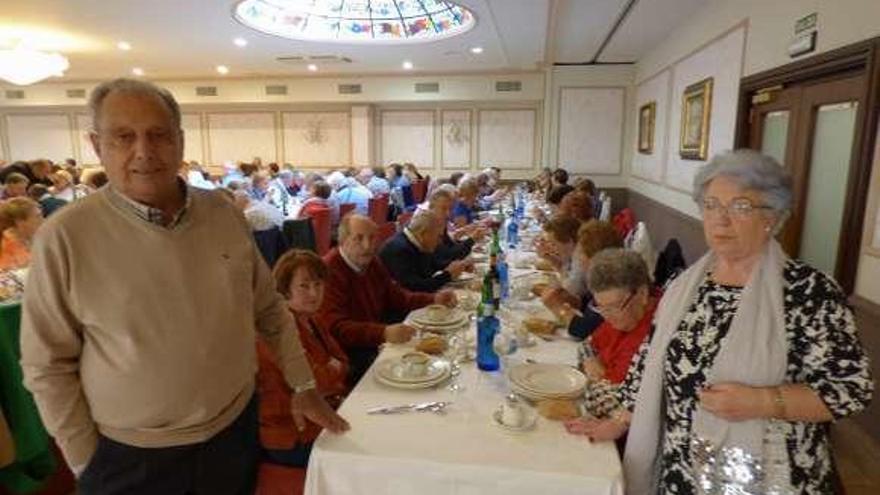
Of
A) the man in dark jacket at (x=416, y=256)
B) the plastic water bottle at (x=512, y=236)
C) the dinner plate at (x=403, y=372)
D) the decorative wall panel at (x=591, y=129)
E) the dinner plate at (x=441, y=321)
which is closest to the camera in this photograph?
the dinner plate at (x=403, y=372)

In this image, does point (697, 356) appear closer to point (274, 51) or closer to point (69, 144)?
point (274, 51)

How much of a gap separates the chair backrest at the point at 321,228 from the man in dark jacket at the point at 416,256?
225 cm

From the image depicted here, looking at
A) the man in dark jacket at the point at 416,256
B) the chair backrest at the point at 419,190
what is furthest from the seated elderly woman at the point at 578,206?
the chair backrest at the point at 419,190

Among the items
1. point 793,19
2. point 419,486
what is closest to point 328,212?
point 793,19

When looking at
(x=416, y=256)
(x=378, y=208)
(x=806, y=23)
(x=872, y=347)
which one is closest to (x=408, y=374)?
(x=416, y=256)

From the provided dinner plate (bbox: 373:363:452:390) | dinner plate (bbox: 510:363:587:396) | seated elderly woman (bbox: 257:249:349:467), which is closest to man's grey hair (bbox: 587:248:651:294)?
dinner plate (bbox: 510:363:587:396)

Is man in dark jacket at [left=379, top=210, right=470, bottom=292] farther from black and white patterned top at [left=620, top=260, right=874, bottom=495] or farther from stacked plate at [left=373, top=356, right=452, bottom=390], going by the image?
black and white patterned top at [left=620, top=260, right=874, bottom=495]

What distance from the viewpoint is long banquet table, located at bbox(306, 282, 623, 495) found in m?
1.32

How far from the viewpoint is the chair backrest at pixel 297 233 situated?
4.93 m

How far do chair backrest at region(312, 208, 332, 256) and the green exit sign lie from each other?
13.7ft

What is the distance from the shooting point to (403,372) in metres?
1.83

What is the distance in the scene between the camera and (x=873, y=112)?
2678 millimetres

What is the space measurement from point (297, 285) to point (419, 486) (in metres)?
0.93

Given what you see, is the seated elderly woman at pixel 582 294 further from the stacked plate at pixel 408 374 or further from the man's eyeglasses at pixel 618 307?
the stacked plate at pixel 408 374
